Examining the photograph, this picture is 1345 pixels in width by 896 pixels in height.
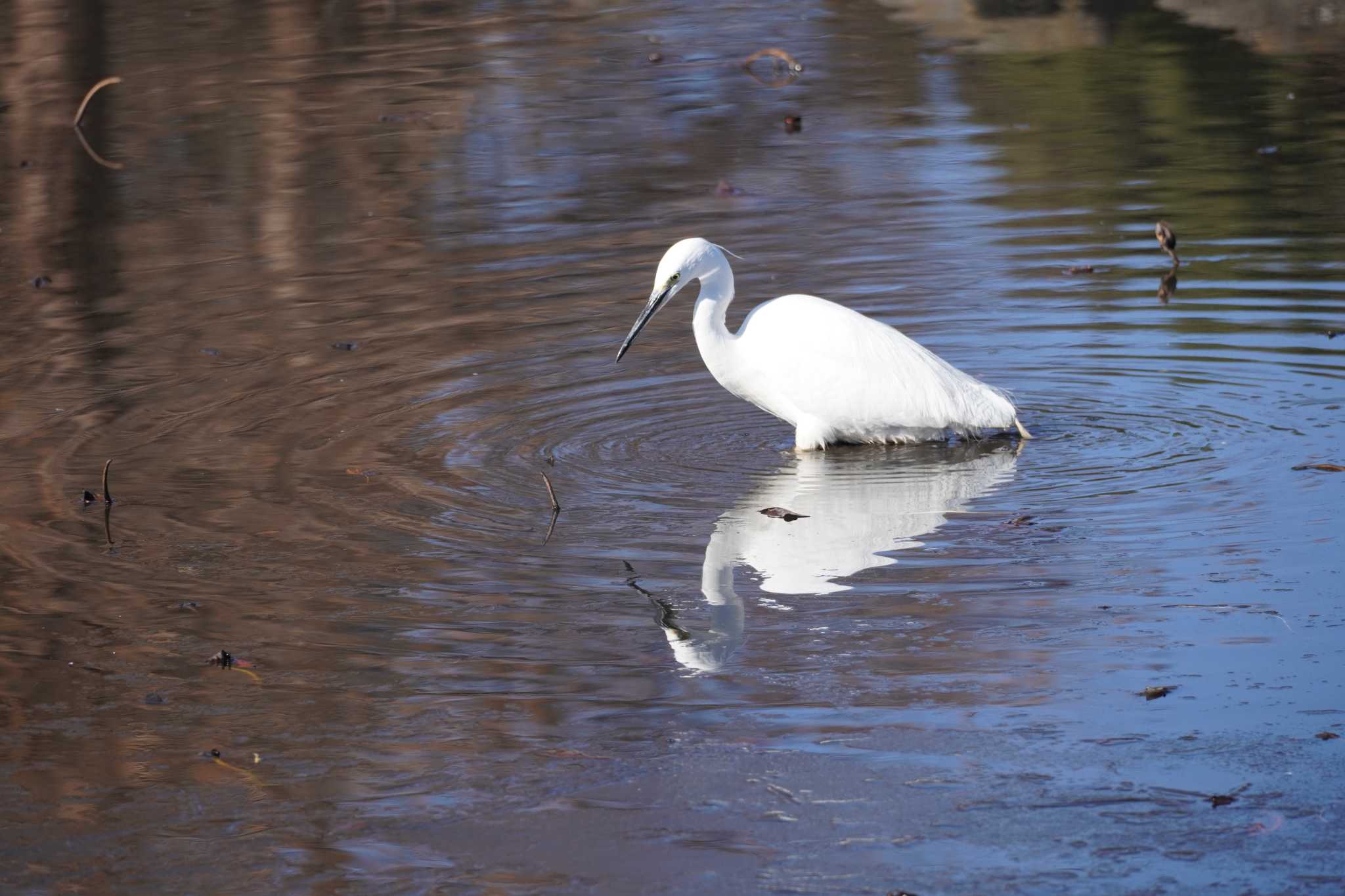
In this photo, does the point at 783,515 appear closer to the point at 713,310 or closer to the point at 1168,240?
the point at 713,310

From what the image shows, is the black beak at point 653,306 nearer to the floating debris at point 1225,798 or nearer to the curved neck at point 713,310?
the curved neck at point 713,310

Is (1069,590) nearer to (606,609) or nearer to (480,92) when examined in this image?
(606,609)

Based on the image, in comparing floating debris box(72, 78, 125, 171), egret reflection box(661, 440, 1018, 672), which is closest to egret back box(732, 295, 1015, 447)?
egret reflection box(661, 440, 1018, 672)

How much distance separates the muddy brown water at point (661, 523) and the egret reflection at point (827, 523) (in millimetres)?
32

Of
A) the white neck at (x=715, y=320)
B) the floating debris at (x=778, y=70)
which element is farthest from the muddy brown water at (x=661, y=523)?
the floating debris at (x=778, y=70)

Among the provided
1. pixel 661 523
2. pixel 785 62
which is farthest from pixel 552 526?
pixel 785 62

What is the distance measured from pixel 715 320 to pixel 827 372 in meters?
0.63

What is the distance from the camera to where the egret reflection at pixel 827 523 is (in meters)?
6.52

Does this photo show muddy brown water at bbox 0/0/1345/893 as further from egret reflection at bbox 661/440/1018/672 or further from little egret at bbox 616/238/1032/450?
little egret at bbox 616/238/1032/450

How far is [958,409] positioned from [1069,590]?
218cm

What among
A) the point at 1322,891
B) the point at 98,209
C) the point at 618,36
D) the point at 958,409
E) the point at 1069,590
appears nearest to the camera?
the point at 1322,891

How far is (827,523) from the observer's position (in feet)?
Result: 24.8

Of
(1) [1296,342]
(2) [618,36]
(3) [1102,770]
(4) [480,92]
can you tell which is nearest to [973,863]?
(3) [1102,770]

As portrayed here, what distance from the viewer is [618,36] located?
22953 mm
